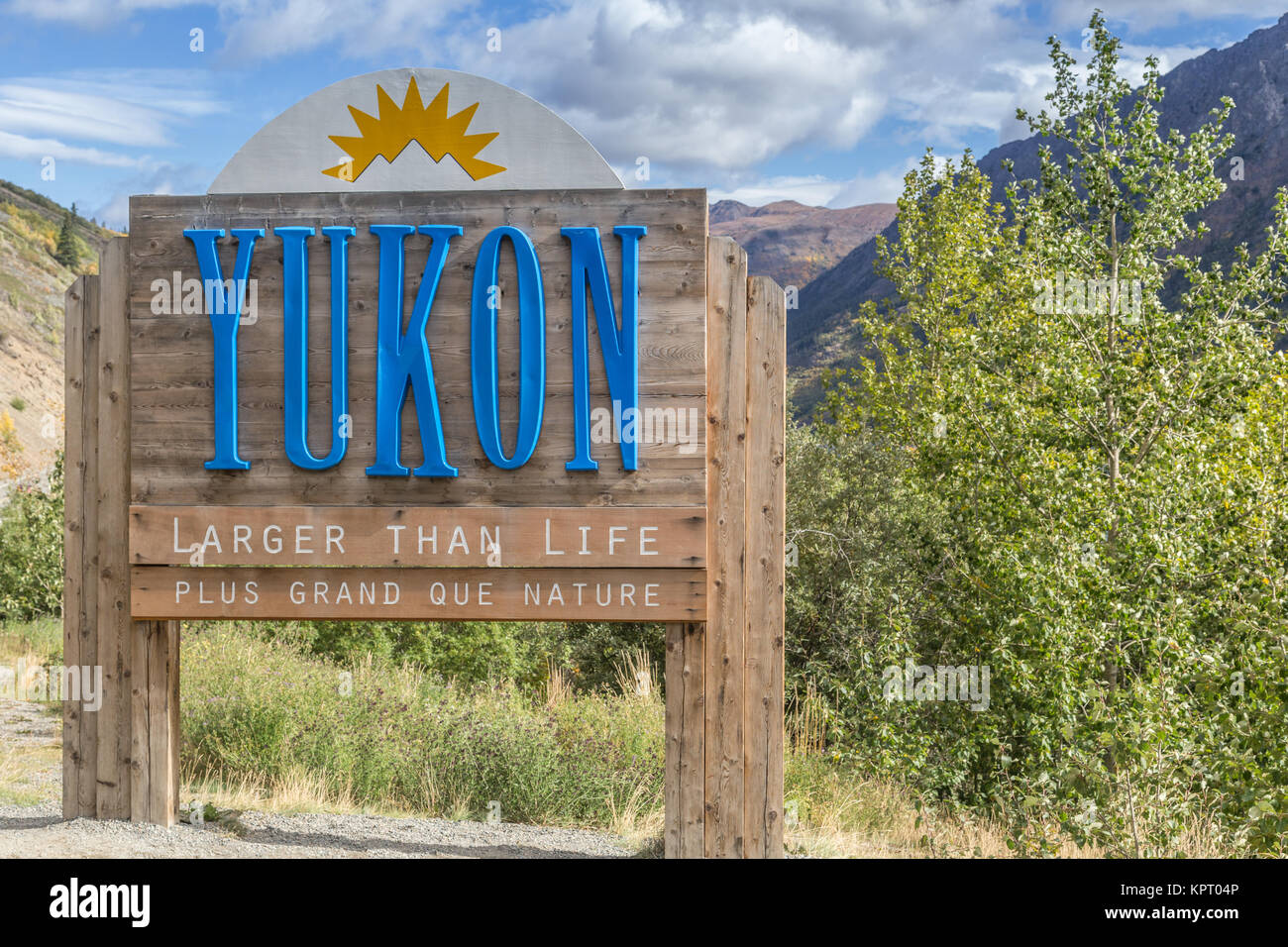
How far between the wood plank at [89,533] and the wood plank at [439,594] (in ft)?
1.50

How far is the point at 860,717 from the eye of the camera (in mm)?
8062

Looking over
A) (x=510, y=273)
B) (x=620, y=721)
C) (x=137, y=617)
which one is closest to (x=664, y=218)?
(x=510, y=273)

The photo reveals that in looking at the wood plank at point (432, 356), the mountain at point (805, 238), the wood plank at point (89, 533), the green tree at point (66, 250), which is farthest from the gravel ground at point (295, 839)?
the mountain at point (805, 238)

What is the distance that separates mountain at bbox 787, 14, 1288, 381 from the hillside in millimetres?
44118

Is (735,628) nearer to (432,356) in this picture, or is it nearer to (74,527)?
(432,356)

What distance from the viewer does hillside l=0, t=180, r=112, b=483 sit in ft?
131

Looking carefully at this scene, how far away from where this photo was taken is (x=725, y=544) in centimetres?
471

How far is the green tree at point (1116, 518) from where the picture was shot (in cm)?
544

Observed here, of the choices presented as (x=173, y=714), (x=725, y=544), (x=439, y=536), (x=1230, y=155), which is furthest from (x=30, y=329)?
(x=1230, y=155)

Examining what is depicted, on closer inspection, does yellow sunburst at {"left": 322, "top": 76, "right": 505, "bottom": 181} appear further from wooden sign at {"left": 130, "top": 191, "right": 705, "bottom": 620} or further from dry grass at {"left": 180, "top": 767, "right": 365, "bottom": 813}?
dry grass at {"left": 180, "top": 767, "right": 365, "bottom": 813}

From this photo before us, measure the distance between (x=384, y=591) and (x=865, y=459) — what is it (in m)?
8.11

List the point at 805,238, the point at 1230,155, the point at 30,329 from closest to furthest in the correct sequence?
the point at 30,329, the point at 1230,155, the point at 805,238

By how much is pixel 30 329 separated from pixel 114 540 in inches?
2073

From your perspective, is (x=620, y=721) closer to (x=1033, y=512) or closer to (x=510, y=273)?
(x=1033, y=512)
